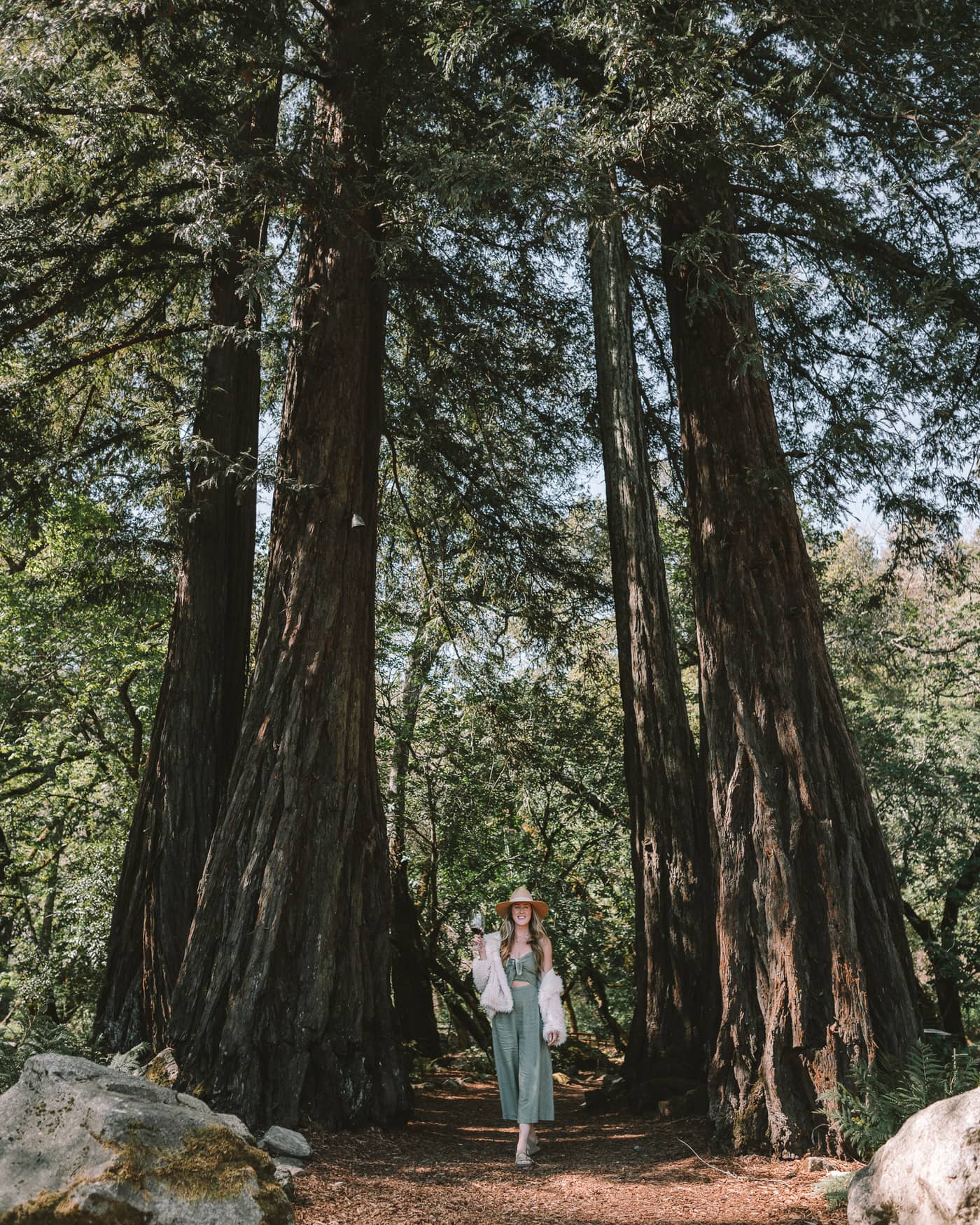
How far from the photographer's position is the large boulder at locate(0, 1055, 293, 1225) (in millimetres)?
2781

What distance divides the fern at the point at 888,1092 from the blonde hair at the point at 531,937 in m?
1.75

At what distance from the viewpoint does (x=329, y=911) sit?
607 cm

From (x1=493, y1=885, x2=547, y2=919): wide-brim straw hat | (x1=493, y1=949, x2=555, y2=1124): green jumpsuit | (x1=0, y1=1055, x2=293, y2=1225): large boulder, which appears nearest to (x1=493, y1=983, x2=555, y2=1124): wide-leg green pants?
(x1=493, y1=949, x2=555, y2=1124): green jumpsuit

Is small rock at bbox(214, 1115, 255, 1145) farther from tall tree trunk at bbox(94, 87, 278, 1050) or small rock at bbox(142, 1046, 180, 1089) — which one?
tall tree trunk at bbox(94, 87, 278, 1050)

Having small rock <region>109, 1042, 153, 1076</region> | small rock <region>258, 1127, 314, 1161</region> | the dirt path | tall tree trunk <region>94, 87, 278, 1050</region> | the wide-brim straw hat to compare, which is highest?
tall tree trunk <region>94, 87, 278, 1050</region>

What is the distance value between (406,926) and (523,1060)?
547 cm

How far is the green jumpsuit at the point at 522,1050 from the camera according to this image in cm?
554

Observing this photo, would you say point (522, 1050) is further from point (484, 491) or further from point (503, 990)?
point (484, 491)

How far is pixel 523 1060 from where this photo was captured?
5559 mm

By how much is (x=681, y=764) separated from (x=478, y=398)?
443 centimetres

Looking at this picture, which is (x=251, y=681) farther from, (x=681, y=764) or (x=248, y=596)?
(x=681, y=764)

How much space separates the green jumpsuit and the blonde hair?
6 centimetres

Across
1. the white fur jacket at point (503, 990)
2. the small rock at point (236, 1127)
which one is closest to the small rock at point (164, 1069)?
the white fur jacket at point (503, 990)

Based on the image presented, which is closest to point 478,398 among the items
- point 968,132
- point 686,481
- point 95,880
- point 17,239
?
point 686,481
